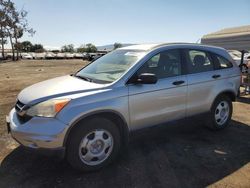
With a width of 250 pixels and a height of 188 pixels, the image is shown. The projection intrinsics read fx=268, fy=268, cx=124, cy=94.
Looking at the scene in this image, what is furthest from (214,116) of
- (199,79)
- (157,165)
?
(157,165)

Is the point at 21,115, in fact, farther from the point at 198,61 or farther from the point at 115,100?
the point at 198,61

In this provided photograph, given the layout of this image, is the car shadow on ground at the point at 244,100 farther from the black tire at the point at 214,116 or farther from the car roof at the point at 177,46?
the car roof at the point at 177,46

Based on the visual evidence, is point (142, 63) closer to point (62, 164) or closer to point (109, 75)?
point (109, 75)

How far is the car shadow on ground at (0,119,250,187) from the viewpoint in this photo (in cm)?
352

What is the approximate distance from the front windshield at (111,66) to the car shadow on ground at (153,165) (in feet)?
3.24

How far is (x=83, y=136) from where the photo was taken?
11.7 feet

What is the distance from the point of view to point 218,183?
353 cm

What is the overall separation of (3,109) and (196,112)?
16.6ft

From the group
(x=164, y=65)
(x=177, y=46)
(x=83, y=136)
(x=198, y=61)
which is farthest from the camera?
(x=198, y=61)

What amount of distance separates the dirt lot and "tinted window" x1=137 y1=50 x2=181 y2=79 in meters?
0.87

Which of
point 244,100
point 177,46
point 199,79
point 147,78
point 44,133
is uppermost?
point 177,46

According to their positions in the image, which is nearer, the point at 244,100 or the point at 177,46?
the point at 177,46

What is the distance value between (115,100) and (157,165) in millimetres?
1178

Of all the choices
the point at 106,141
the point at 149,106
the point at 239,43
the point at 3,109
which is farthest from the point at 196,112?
the point at 239,43
